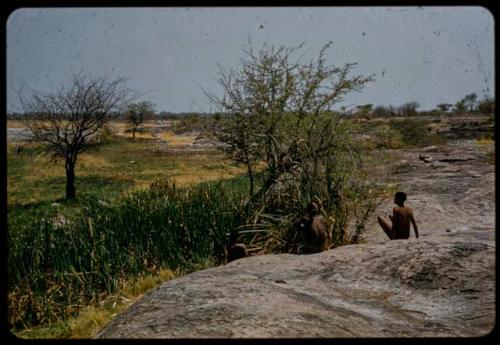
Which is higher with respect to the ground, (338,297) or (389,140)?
(389,140)

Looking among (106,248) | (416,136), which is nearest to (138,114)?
(416,136)

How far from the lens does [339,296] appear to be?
551cm

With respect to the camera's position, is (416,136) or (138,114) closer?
(416,136)

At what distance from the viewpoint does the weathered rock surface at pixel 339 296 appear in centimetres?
436

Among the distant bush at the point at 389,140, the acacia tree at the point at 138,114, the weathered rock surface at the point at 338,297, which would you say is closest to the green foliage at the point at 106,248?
the weathered rock surface at the point at 338,297

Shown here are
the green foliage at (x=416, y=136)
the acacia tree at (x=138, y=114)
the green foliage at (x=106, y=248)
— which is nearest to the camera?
the green foliage at (x=106, y=248)

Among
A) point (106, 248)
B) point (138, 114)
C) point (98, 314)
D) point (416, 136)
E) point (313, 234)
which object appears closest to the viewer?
point (98, 314)

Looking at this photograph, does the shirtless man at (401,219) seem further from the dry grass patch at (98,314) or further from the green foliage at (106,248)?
the dry grass patch at (98,314)

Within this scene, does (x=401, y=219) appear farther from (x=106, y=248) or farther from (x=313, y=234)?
(x=106, y=248)

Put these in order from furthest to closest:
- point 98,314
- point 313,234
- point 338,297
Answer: point 313,234 < point 98,314 < point 338,297

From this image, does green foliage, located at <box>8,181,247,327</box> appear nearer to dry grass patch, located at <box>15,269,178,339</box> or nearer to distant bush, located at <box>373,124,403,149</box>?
dry grass patch, located at <box>15,269,178,339</box>

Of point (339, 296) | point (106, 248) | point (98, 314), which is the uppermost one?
point (339, 296)

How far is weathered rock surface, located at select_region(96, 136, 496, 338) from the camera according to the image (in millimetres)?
4355
